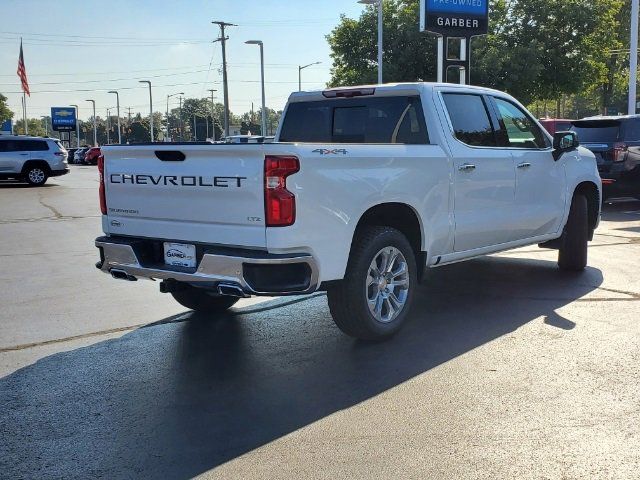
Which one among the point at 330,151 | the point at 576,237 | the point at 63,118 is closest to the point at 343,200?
the point at 330,151

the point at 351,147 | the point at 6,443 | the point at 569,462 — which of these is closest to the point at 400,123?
the point at 351,147

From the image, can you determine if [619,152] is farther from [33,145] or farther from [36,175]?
[36,175]

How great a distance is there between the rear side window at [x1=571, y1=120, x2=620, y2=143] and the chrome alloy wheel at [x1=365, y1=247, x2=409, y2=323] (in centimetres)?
1039

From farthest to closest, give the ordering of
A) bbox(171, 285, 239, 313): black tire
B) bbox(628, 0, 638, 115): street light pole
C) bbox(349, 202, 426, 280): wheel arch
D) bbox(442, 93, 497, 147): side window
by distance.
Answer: bbox(628, 0, 638, 115): street light pole → bbox(171, 285, 239, 313): black tire → bbox(442, 93, 497, 147): side window → bbox(349, 202, 426, 280): wheel arch

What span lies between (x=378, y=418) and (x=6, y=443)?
199 centimetres

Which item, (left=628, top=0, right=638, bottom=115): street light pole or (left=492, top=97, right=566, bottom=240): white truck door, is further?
(left=628, top=0, right=638, bottom=115): street light pole

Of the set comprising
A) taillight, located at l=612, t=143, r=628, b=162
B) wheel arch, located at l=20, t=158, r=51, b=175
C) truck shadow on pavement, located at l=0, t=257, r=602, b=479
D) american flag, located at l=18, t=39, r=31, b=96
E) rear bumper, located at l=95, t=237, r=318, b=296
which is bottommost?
truck shadow on pavement, located at l=0, t=257, r=602, b=479

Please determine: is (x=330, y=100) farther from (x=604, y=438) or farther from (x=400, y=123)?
(x=604, y=438)

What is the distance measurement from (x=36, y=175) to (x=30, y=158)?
0.76 metres

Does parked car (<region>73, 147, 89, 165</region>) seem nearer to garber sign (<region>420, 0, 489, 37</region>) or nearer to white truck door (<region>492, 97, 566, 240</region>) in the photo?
garber sign (<region>420, 0, 489, 37</region>)

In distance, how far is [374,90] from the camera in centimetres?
614

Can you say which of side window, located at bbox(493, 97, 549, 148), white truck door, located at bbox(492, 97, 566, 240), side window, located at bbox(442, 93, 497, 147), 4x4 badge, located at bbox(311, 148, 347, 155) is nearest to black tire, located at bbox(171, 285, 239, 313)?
4x4 badge, located at bbox(311, 148, 347, 155)

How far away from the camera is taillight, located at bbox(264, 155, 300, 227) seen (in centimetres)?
440

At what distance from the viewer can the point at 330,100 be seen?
21.3ft
